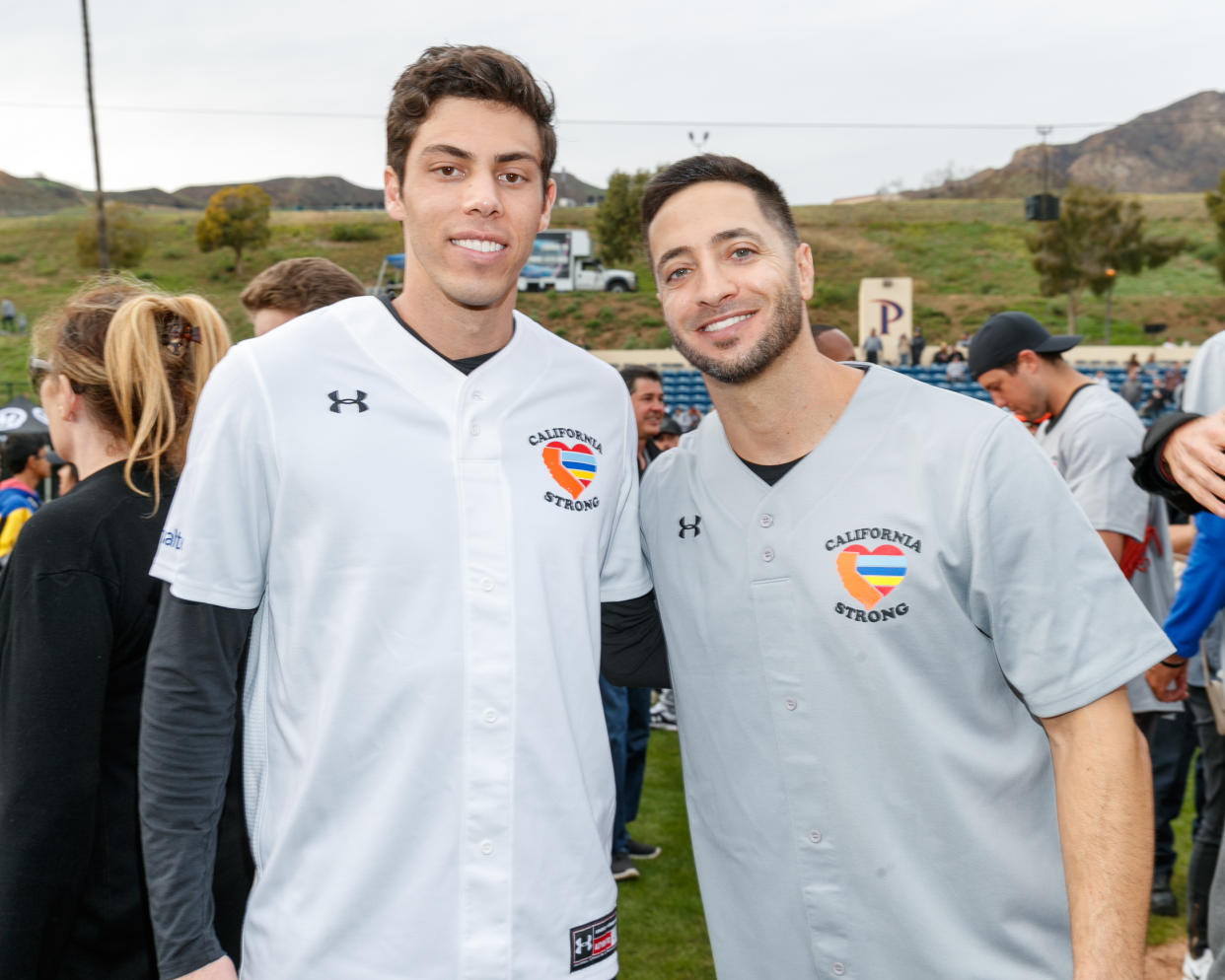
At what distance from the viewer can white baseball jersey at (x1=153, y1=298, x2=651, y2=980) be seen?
5.94ft

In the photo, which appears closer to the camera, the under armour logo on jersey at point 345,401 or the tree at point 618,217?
the under armour logo on jersey at point 345,401

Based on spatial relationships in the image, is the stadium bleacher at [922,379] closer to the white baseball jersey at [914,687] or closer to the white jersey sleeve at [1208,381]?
the white jersey sleeve at [1208,381]

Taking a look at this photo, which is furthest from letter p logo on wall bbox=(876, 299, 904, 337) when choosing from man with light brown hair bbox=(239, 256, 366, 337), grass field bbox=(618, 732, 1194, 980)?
man with light brown hair bbox=(239, 256, 366, 337)

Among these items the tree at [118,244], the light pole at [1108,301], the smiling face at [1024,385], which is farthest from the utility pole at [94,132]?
the light pole at [1108,301]

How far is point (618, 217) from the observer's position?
57594 mm

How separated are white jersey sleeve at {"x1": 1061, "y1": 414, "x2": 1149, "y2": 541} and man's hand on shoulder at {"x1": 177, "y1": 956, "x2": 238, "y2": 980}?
3.76 m

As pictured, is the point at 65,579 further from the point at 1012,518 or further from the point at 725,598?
the point at 1012,518

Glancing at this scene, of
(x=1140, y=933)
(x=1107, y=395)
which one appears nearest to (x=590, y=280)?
(x=1107, y=395)

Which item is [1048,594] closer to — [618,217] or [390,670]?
[390,670]

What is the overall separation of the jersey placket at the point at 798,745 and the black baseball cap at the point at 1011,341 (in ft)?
11.2

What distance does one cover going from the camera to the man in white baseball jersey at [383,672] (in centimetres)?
180

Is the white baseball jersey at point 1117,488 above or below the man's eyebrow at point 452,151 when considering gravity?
below

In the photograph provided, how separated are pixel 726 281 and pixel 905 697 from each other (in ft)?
3.04

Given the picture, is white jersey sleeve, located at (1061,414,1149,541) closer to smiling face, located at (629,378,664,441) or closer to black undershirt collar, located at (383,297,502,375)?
smiling face, located at (629,378,664,441)
